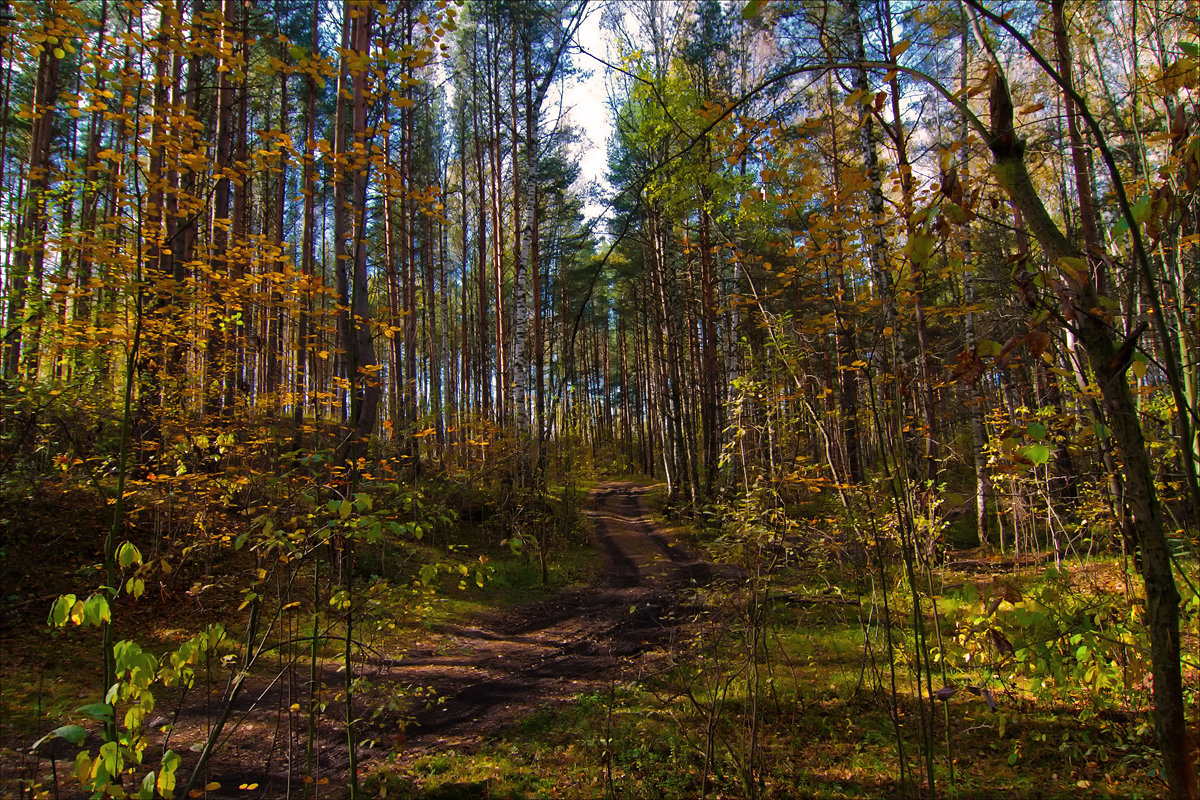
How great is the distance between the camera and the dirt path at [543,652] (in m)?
4.83

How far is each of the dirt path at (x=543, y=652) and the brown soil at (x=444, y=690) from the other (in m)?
0.02

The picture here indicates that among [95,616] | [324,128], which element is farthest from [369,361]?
[324,128]

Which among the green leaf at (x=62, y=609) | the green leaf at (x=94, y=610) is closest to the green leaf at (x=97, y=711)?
the green leaf at (x=94, y=610)

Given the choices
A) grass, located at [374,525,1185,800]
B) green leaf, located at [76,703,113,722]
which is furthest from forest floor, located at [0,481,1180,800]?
green leaf, located at [76,703,113,722]

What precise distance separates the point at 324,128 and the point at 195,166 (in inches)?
519

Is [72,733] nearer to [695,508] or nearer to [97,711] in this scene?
[97,711]


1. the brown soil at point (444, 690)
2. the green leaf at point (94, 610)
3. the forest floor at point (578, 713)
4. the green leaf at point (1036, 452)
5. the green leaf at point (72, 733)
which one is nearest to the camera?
the green leaf at point (1036, 452)

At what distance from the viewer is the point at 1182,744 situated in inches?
37.3

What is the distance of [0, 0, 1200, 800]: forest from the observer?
4.65 feet

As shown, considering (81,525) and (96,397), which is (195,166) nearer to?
(96,397)

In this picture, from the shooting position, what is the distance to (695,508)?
6.36 meters

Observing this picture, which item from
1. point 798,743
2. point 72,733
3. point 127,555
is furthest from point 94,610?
point 798,743

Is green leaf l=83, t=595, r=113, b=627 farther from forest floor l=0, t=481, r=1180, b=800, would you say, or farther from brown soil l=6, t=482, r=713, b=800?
forest floor l=0, t=481, r=1180, b=800

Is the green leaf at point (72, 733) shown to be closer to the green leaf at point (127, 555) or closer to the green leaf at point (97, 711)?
the green leaf at point (97, 711)
